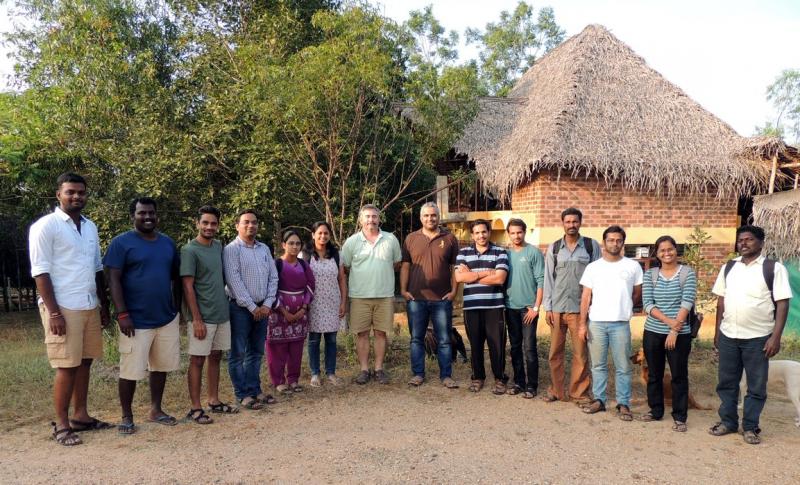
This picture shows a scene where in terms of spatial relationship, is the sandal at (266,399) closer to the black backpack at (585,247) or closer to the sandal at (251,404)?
the sandal at (251,404)

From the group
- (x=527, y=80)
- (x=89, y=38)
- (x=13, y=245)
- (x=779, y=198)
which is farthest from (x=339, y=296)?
(x=13, y=245)

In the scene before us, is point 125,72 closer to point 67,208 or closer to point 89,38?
point 89,38

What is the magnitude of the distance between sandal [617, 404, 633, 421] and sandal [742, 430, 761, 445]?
78 cm

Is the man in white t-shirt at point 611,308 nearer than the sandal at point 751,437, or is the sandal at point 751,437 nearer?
the sandal at point 751,437

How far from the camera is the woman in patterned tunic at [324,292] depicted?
16.8 feet

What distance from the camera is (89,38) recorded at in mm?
7805

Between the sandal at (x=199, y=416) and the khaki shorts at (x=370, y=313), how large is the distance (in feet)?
5.16

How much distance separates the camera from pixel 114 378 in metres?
5.57

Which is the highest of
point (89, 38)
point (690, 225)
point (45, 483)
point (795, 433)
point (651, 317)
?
point (89, 38)

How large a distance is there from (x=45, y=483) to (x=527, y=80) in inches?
429

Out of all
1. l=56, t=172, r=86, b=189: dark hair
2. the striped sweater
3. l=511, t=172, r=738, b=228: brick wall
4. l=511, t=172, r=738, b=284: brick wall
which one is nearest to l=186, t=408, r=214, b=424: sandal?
l=56, t=172, r=86, b=189: dark hair

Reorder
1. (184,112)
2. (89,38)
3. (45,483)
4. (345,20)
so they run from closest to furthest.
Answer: (45,483)
(345,20)
(184,112)
(89,38)

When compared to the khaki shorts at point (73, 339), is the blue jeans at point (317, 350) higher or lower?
lower

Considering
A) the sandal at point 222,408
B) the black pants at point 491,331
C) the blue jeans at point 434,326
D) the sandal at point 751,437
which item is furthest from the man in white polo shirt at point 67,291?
the sandal at point 751,437
